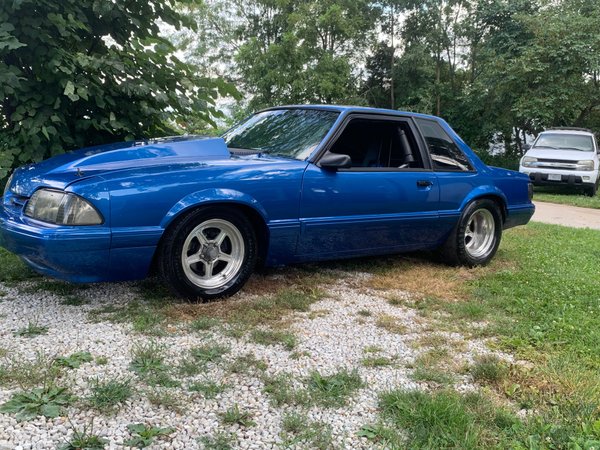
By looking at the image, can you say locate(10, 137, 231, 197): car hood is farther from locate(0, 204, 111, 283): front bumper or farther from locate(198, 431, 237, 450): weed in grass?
locate(198, 431, 237, 450): weed in grass

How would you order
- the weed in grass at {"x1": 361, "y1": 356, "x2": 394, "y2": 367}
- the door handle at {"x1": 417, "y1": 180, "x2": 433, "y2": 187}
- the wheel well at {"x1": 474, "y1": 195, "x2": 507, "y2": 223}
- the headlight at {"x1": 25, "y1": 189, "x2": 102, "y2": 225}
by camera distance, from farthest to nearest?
the wheel well at {"x1": 474, "y1": 195, "x2": 507, "y2": 223} < the door handle at {"x1": 417, "y1": 180, "x2": 433, "y2": 187} < the headlight at {"x1": 25, "y1": 189, "x2": 102, "y2": 225} < the weed in grass at {"x1": 361, "y1": 356, "x2": 394, "y2": 367}

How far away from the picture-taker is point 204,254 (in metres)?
3.54

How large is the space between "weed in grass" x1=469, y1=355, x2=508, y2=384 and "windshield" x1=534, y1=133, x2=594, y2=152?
12.9 metres

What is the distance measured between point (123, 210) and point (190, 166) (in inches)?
23.0

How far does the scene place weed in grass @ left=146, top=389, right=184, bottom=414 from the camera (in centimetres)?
219

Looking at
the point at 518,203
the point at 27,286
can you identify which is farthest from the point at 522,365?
the point at 27,286

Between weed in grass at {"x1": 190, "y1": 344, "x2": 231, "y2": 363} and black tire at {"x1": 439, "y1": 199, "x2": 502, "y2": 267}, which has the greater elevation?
black tire at {"x1": 439, "y1": 199, "x2": 502, "y2": 267}

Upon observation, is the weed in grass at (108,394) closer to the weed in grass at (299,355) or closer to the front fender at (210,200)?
the weed in grass at (299,355)

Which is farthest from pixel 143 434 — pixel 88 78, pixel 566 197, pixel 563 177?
pixel 566 197

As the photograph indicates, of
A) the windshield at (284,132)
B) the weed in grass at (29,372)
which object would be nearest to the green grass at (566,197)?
the windshield at (284,132)

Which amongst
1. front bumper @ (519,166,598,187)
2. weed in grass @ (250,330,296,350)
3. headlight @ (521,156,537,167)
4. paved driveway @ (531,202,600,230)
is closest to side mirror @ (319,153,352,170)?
weed in grass @ (250,330,296,350)

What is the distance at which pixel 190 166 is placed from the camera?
11.4ft

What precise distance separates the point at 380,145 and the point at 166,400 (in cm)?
341

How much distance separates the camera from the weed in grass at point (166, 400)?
86.3 inches
